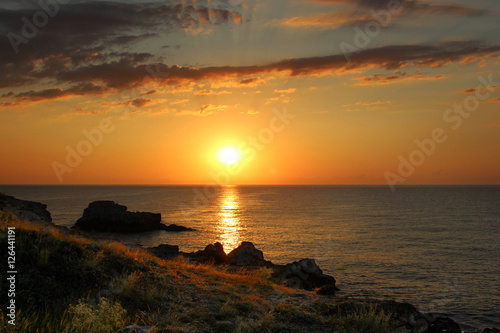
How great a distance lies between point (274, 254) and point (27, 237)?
38.2 meters

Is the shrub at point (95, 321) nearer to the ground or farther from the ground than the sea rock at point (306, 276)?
farther from the ground

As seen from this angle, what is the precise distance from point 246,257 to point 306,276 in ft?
22.2

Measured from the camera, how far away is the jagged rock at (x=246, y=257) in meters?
32.2

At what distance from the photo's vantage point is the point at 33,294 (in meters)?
9.77

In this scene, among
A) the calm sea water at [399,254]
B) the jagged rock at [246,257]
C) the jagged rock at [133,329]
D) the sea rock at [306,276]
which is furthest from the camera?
the jagged rock at [246,257]

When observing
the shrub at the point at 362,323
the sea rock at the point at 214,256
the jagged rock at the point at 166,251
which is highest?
the jagged rock at the point at 166,251

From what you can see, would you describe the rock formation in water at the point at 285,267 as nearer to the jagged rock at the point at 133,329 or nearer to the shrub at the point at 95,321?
the shrub at the point at 95,321

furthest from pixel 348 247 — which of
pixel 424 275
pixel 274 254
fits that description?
pixel 424 275

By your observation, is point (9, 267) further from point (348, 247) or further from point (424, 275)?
point (348, 247)

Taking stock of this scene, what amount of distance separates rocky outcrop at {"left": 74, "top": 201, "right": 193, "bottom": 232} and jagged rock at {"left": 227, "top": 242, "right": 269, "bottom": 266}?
3956 cm

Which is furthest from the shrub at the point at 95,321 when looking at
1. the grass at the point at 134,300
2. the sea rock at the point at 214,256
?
the sea rock at the point at 214,256

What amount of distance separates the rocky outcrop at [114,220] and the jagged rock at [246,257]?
39.6 metres

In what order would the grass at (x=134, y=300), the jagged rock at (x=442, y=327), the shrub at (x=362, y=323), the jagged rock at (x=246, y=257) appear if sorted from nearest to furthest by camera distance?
the grass at (x=134, y=300) → the shrub at (x=362, y=323) → the jagged rock at (x=442, y=327) → the jagged rock at (x=246, y=257)

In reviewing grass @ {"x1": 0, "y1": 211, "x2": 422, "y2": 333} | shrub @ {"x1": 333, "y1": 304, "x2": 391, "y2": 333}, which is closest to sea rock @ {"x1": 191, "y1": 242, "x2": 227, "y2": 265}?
grass @ {"x1": 0, "y1": 211, "x2": 422, "y2": 333}
